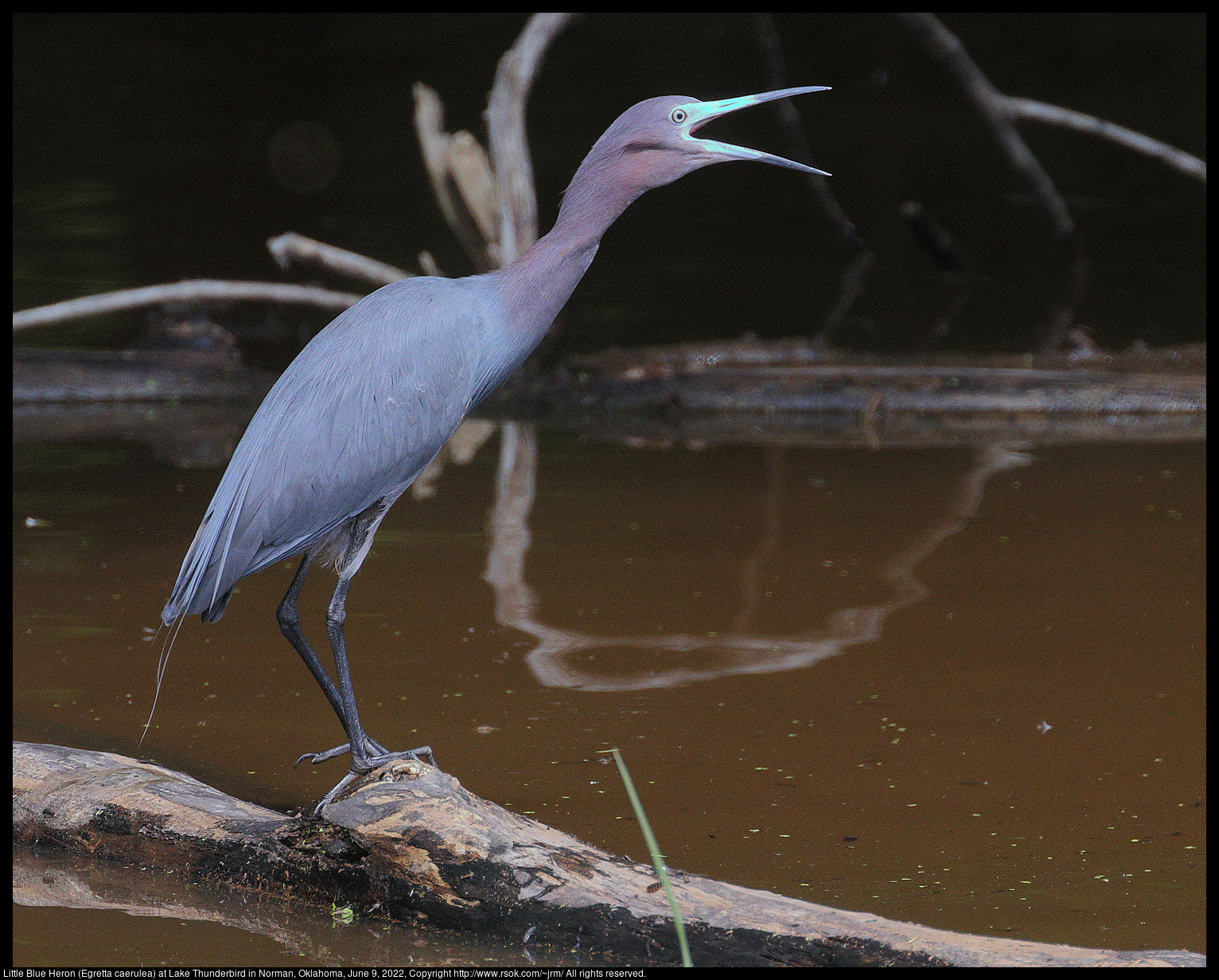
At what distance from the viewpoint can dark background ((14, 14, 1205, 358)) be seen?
33.9ft

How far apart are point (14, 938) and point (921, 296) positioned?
872 cm

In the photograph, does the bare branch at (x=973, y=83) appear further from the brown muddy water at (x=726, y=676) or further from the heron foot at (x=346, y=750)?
the heron foot at (x=346, y=750)

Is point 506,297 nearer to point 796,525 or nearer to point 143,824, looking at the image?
point 143,824

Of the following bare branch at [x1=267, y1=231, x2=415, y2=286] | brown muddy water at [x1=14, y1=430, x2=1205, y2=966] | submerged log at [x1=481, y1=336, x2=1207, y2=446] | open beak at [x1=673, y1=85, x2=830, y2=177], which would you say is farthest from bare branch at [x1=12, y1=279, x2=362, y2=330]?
open beak at [x1=673, y1=85, x2=830, y2=177]

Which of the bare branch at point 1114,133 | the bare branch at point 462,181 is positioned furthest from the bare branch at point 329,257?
the bare branch at point 1114,133

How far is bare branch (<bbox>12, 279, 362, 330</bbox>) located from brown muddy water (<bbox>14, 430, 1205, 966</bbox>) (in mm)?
758

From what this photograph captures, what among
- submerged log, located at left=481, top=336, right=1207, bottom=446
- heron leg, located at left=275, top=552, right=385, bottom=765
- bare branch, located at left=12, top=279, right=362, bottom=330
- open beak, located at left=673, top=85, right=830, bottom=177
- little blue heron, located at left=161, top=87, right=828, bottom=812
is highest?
open beak, located at left=673, top=85, right=830, bottom=177

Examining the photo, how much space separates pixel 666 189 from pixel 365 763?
12.7m

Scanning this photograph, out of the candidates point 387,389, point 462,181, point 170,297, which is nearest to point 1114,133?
point 462,181

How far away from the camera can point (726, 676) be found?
187 inches

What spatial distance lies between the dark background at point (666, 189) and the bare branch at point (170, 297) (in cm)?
82

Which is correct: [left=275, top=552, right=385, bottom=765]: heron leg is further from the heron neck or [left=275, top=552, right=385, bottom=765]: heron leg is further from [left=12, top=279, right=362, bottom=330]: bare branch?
[left=12, top=279, right=362, bottom=330]: bare branch

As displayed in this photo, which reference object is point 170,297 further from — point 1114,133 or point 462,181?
point 1114,133

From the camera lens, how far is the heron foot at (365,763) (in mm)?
3381
